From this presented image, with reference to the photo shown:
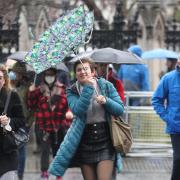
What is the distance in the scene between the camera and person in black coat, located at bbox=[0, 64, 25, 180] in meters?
7.07

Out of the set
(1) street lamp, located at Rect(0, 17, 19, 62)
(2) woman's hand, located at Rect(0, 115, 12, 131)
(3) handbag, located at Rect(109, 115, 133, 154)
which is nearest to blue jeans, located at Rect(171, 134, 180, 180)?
(3) handbag, located at Rect(109, 115, 133, 154)

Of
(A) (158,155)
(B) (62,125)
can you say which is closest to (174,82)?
(B) (62,125)

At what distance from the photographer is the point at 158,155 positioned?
521 inches

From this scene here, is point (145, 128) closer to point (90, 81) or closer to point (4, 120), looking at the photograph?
point (90, 81)

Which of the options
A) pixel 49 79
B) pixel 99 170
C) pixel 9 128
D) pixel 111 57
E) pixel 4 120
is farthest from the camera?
pixel 49 79

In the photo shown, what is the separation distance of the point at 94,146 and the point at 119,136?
26cm

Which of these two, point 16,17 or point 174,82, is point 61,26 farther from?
point 16,17

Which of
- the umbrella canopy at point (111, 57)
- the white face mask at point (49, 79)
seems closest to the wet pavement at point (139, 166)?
the white face mask at point (49, 79)

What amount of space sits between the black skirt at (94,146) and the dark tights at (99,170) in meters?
0.05

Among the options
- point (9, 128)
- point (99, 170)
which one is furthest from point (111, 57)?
point (9, 128)

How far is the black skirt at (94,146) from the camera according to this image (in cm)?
730

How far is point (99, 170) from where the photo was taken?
730 cm

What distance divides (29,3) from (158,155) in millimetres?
8131

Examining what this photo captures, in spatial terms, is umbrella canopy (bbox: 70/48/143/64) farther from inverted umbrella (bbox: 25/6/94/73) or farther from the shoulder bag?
the shoulder bag
